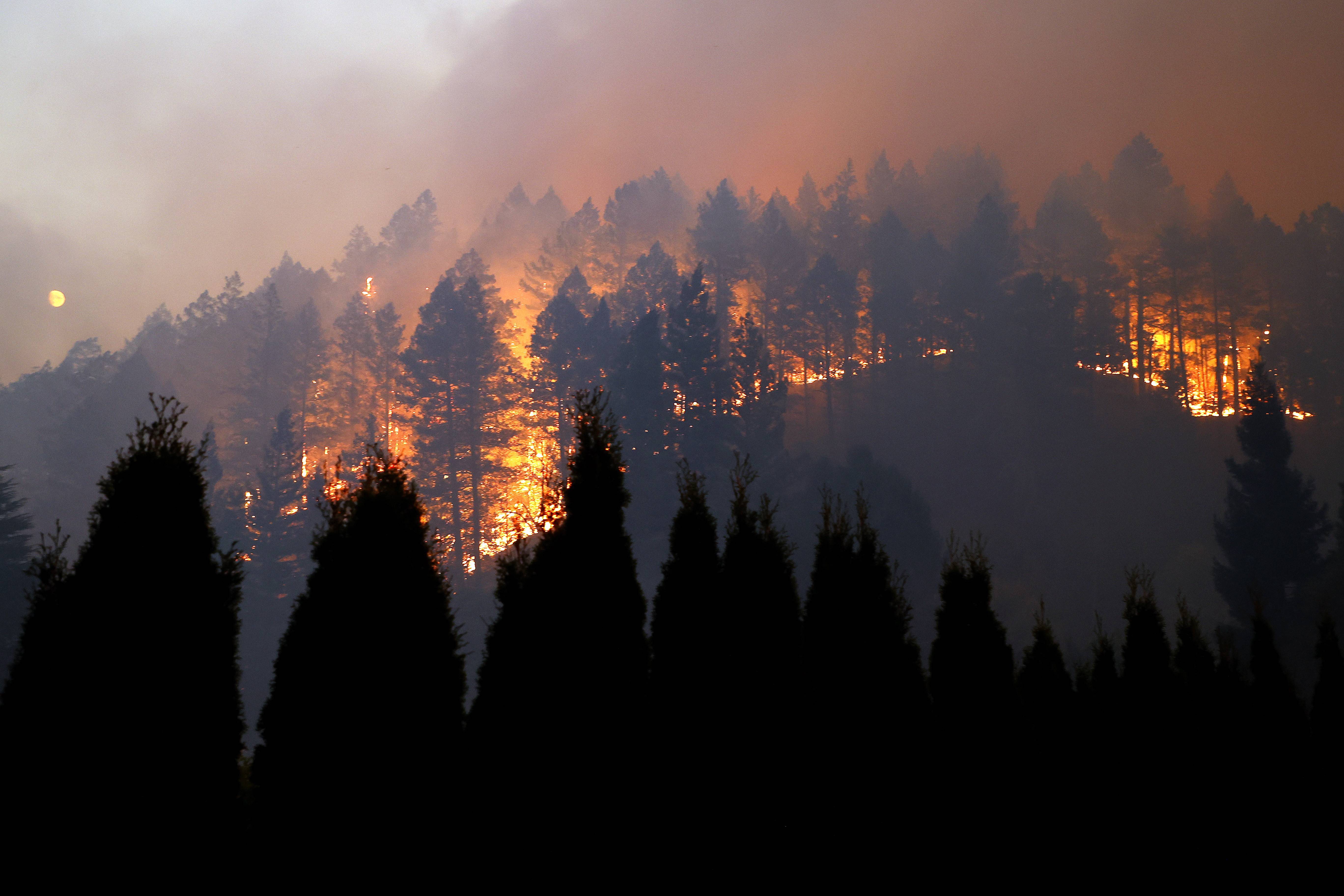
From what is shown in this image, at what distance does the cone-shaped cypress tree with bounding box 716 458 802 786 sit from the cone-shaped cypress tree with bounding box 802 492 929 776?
487mm

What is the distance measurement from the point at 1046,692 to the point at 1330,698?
7.92 meters

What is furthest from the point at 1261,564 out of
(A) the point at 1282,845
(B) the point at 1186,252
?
(B) the point at 1186,252

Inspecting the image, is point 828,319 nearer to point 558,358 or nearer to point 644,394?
point 558,358

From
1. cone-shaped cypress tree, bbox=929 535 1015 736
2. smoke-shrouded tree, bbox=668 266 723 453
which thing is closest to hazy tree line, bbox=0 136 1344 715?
smoke-shrouded tree, bbox=668 266 723 453

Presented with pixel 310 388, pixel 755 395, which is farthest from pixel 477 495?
pixel 310 388

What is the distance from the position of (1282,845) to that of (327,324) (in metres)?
95.9

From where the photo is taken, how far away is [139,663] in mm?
7785

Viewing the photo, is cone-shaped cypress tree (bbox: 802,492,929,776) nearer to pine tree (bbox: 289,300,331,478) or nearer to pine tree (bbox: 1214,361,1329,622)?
pine tree (bbox: 1214,361,1329,622)

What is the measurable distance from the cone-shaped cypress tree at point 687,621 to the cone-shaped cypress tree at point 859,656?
189 centimetres

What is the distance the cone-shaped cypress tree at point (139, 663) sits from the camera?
293 inches

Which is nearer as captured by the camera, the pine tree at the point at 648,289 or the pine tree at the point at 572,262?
the pine tree at the point at 648,289

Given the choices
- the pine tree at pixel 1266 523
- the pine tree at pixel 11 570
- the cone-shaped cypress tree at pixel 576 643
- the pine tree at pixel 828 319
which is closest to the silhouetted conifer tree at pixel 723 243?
the pine tree at pixel 828 319

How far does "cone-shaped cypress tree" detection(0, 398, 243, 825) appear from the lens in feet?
24.4

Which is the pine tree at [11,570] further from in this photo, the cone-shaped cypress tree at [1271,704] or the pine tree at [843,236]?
the pine tree at [843,236]
